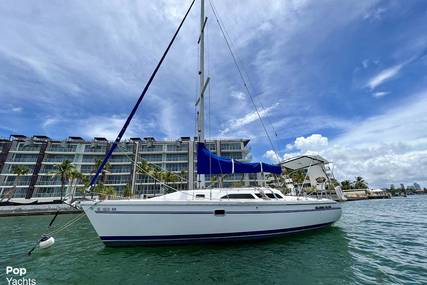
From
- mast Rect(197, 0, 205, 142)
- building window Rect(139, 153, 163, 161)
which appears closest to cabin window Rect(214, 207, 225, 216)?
mast Rect(197, 0, 205, 142)

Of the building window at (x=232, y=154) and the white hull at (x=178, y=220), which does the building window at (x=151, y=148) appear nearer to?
the building window at (x=232, y=154)

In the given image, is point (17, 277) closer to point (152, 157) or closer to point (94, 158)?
point (152, 157)

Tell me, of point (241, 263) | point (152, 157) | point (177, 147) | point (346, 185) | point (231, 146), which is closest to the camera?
point (241, 263)

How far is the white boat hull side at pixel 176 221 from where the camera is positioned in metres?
7.06

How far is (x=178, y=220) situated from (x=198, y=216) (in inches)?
27.3

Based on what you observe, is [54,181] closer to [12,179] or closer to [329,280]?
[12,179]

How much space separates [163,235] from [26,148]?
199 feet

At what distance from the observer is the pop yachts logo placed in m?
5.04

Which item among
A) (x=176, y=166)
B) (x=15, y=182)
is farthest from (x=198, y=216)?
(x=15, y=182)

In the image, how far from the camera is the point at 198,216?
7328 millimetres

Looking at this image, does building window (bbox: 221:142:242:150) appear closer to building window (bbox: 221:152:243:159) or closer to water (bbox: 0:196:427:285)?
building window (bbox: 221:152:243:159)

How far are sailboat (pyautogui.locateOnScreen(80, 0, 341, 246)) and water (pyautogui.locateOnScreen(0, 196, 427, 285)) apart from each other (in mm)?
438

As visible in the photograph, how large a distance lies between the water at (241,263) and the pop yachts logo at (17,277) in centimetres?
13

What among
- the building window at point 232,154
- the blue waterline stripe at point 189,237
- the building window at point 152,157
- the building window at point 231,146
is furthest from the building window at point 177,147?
the blue waterline stripe at point 189,237
